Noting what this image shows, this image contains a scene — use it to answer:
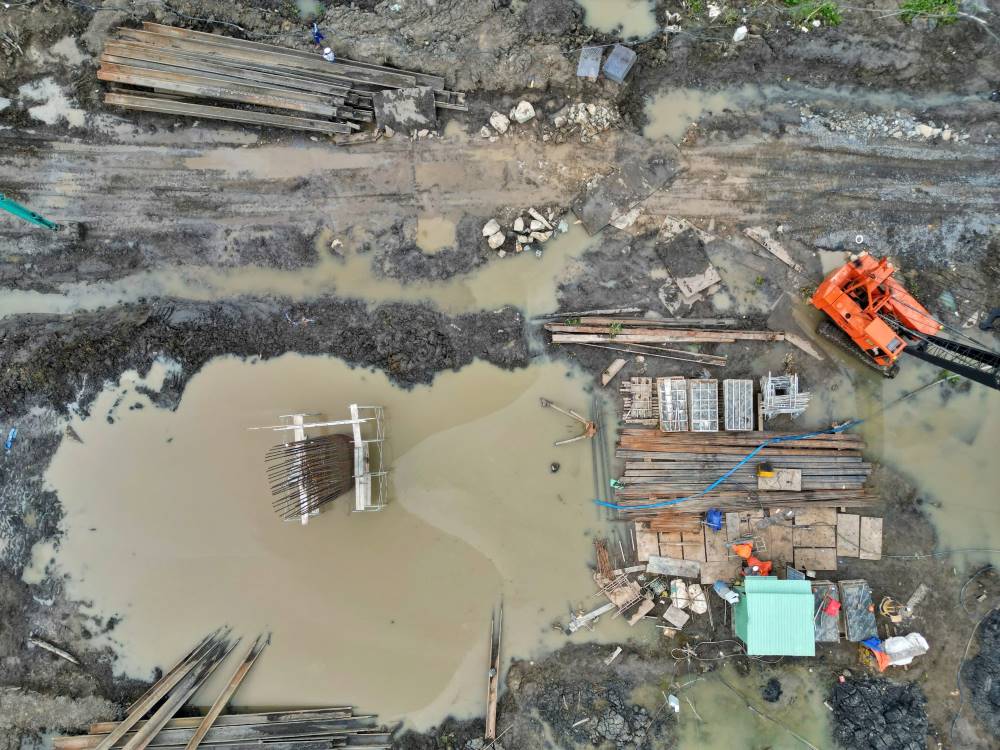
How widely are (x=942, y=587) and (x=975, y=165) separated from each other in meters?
9.44

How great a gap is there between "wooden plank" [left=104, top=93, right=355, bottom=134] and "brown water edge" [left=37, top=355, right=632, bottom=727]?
524cm

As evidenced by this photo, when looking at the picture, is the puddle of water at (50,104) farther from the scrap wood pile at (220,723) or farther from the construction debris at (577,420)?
the construction debris at (577,420)

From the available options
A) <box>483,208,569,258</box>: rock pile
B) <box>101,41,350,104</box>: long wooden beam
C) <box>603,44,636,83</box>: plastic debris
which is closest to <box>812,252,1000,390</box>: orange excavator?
<box>483,208,569,258</box>: rock pile

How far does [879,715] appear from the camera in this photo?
12.7 metres

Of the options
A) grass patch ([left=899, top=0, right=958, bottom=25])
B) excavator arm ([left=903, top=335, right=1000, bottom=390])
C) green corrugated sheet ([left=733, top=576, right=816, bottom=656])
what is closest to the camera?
excavator arm ([left=903, top=335, right=1000, bottom=390])

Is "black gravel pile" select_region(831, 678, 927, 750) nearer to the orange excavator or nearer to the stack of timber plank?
the orange excavator

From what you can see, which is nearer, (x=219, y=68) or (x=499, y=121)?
(x=219, y=68)

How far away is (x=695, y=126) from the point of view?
43.9 ft

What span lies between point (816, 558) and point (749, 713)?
12.3 ft

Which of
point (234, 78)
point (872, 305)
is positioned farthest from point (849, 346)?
point (234, 78)

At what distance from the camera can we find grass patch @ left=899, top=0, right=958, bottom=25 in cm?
1300

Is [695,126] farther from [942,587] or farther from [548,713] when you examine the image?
[548,713]

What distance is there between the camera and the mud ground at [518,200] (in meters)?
13.0

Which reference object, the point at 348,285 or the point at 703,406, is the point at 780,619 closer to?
the point at 703,406
